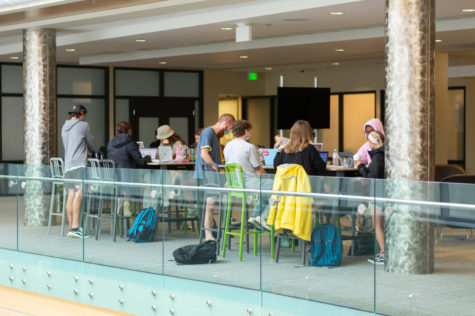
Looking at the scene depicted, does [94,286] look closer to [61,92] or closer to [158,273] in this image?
[158,273]

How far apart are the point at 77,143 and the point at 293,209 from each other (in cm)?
506

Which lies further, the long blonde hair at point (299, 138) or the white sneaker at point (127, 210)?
the long blonde hair at point (299, 138)

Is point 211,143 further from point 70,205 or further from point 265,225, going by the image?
point 265,225

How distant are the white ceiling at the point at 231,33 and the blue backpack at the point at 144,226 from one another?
3.32m

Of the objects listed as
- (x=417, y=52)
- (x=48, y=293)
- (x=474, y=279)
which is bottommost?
(x=48, y=293)

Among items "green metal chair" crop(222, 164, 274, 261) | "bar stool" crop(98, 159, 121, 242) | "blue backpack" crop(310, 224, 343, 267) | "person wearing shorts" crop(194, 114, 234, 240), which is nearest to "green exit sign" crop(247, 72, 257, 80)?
"person wearing shorts" crop(194, 114, 234, 240)

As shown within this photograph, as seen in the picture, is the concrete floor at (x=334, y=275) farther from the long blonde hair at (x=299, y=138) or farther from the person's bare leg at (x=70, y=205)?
the long blonde hair at (x=299, y=138)

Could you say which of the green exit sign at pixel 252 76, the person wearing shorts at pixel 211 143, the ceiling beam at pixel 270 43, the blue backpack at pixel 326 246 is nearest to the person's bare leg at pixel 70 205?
the person wearing shorts at pixel 211 143

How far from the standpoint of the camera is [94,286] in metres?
7.52

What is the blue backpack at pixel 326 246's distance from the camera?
17.9 feet

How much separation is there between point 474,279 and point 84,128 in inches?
258

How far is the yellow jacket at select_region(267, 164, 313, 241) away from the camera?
5.71 m

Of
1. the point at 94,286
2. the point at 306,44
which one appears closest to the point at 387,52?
the point at 94,286

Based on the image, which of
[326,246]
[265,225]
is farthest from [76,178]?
[326,246]
